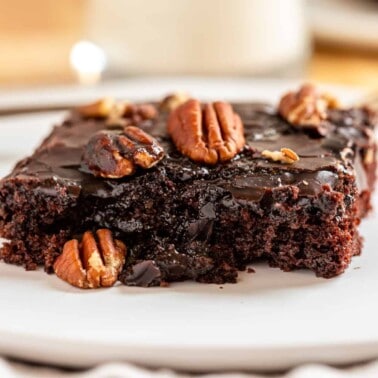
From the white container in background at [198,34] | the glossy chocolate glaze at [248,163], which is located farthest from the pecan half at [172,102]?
the white container in background at [198,34]

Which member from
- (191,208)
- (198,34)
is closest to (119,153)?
(191,208)

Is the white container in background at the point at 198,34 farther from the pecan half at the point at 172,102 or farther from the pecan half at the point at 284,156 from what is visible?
the pecan half at the point at 284,156

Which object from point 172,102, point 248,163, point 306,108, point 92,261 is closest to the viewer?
point 92,261

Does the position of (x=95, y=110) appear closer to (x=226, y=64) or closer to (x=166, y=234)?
(x=166, y=234)

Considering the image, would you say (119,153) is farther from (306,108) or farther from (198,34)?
(198,34)

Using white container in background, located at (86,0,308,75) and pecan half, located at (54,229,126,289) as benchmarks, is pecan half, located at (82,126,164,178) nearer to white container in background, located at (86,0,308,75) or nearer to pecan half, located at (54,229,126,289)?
pecan half, located at (54,229,126,289)

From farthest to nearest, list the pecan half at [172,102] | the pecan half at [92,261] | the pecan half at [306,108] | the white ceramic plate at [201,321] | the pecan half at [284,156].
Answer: the pecan half at [172,102], the pecan half at [306,108], the pecan half at [284,156], the pecan half at [92,261], the white ceramic plate at [201,321]

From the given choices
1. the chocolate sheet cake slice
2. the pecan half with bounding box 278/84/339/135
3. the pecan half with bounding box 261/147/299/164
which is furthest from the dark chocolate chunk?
the pecan half with bounding box 278/84/339/135
